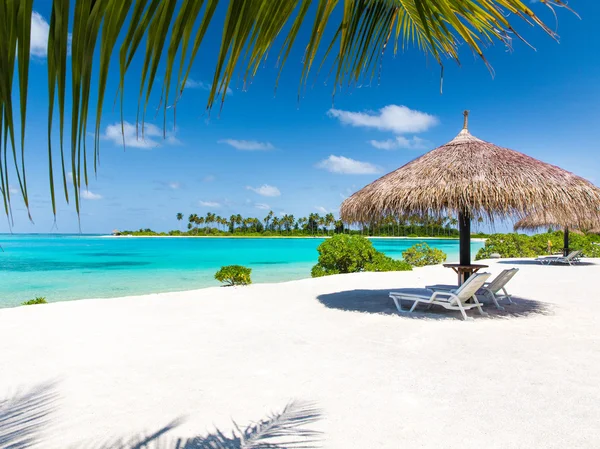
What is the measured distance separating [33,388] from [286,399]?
2153 mm

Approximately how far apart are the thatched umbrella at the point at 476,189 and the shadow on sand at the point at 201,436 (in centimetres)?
368

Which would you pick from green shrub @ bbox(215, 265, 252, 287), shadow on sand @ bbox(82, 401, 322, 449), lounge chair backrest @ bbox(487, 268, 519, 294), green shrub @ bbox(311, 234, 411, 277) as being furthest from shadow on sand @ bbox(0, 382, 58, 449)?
green shrub @ bbox(311, 234, 411, 277)

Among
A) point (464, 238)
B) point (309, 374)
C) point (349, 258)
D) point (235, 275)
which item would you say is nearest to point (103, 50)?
point (309, 374)

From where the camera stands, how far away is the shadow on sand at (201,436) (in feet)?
8.44

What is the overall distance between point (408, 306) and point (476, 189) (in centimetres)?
237

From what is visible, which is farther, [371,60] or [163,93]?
[371,60]

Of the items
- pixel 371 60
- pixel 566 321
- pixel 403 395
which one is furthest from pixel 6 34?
pixel 566 321

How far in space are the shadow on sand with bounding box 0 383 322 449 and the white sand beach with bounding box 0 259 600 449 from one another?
2 cm

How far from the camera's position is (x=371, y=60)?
62.0 inches

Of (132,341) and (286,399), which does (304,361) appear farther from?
(132,341)

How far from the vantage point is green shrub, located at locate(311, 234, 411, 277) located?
1317 cm

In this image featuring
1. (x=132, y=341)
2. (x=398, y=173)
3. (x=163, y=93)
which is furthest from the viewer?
(x=398, y=173)

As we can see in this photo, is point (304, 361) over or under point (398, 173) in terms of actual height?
under

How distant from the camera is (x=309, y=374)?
3766 millimetres
